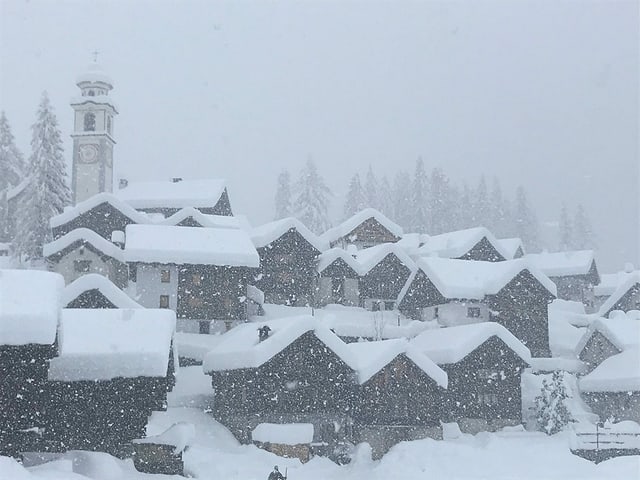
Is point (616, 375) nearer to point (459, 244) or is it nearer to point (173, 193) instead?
point (459, 244)

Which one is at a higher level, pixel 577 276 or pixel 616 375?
pixel 577 276

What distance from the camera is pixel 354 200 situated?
82.8 metres

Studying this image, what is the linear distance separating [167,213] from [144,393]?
32.4 m

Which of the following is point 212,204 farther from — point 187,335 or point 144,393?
point 144,393

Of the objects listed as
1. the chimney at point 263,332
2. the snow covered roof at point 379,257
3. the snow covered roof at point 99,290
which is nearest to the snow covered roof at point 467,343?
the chimney at point 263,332

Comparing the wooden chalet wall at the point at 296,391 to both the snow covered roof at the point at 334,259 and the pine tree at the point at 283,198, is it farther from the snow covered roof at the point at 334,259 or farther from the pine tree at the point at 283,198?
the pine tree at the point at 283,198

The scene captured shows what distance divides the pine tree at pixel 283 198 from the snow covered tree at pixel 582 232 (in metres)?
34.7

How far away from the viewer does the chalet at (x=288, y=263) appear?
161 ft

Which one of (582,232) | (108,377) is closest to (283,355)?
(108,377)

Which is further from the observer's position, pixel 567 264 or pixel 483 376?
pixel 567 264

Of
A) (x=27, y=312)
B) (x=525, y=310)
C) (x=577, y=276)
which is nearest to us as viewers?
(x=27, y=312)

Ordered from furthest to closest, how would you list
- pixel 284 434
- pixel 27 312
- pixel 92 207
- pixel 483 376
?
pixel 92 207
pixel 483 376
pixel 284 434
pixel 27 312

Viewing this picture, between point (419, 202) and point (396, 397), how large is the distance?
53072 millimetres

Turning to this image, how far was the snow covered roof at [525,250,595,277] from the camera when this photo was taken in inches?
2608
